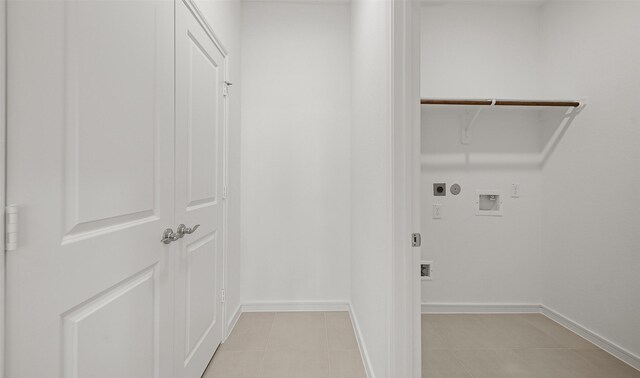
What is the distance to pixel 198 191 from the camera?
167 centimetres

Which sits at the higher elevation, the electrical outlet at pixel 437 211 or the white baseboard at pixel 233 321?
the electrical outlet at pixel 437 211

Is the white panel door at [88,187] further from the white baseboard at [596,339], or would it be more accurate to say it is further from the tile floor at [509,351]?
the white baseboard at [596,339]

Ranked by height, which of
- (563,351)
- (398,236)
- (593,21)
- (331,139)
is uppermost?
(593,21)

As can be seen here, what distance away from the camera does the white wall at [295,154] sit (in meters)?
2.69

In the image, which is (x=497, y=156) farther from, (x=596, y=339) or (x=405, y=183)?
(x=405, y=183)

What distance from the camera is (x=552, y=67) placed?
254 centimetres

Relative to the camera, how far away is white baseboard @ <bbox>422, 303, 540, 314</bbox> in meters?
2.62

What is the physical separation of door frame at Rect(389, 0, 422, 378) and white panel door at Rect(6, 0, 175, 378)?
3.25 ft

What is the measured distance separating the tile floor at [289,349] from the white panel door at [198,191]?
0.54 feet

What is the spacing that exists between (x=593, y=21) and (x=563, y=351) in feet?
7.86

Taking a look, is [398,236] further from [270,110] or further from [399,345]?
[270,110]

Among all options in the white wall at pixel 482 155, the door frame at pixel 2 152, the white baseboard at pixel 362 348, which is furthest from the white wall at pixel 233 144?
the white wall at pixel 482 155

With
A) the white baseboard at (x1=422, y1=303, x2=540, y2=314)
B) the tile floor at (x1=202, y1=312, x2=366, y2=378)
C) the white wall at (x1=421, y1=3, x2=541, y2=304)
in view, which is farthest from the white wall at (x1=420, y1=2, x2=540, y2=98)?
the tile floor at (x1=202, y1=312, x2=366, y2=378)

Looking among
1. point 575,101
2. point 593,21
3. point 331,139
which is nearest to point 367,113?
point 331,139
